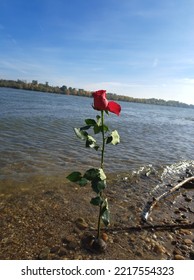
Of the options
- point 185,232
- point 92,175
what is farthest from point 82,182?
point 185,232

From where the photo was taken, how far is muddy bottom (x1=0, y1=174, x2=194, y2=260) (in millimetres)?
4680

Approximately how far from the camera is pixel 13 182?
770 cm

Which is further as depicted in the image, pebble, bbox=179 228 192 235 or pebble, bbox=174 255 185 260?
pebble, bbox=179 228 192 235

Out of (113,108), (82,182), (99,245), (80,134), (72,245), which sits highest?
(113,108)

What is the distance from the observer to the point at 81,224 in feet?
18.3

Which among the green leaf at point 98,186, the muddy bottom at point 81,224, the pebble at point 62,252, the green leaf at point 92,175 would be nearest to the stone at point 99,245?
the muddy bottom at point 81,224

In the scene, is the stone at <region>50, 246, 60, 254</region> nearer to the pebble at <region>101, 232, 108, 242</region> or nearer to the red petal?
the pebble at <region>101, 232, 108, 242</region>

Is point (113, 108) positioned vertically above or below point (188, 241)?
above

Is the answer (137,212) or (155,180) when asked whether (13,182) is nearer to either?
(137,212)

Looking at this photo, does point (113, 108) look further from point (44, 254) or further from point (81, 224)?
point (81, 224)

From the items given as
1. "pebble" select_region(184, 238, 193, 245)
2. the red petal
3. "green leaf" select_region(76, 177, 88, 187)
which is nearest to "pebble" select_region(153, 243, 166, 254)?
"pebble" select_region(184, 238, 193, 245)

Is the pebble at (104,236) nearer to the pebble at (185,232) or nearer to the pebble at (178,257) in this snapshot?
the pebble at (178,257)
